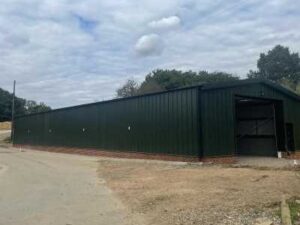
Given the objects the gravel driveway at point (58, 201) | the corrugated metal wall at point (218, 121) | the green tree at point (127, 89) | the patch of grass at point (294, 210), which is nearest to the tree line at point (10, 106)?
the green tree at point (127, 89)

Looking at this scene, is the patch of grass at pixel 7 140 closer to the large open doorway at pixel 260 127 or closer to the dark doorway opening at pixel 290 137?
the large open doorway at pixel 260 127

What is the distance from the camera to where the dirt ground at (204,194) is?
32.6 ft

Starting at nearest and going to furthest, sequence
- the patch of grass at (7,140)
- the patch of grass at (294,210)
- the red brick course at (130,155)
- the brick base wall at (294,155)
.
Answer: the patch of grass at (294,210)
the red brick course at (130,155)
the brick base wall at (294,155)
the patch of grass at (7,140)

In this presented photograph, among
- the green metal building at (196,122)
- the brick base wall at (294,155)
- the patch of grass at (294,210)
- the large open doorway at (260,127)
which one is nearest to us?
the patch of grass at (294,210)

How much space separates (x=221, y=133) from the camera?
23.5 meters

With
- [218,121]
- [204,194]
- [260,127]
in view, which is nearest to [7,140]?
[260,127]

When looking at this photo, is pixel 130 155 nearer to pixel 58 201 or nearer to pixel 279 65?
pixel 58 201

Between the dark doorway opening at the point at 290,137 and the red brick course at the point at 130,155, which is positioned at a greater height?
the dark doorway opening at the point at 290,137

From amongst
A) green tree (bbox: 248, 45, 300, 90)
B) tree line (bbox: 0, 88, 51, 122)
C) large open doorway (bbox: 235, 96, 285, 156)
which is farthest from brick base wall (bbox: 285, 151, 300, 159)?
tree line (bbox: 0, 88, 51, 122)

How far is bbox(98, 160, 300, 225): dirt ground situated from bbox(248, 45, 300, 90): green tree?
72.6 meters

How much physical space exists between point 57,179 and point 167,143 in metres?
8.13

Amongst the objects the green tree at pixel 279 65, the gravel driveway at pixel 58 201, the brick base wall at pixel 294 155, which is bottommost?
the gravel driveway at pixel 58 201

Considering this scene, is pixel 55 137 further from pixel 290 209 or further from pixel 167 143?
pixel 290 209

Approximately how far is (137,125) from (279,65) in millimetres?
66070
